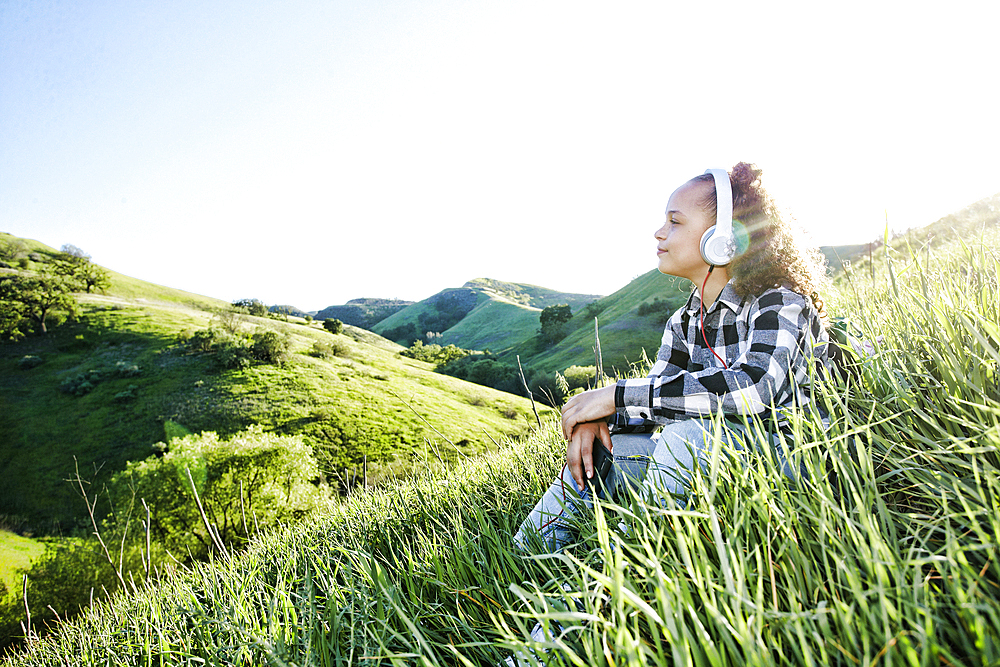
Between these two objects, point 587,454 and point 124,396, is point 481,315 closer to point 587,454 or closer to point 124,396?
point 124,396

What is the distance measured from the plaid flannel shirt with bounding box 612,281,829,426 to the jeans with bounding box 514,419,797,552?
0.08 m

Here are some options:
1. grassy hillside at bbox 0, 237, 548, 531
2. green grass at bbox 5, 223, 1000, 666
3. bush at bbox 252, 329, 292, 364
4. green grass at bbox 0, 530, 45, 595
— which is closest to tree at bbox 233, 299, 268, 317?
grassy hillside at bbox 0, 237, 548, 531

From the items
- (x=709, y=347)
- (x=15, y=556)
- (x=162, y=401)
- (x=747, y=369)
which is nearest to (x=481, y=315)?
(x=162, y=401)

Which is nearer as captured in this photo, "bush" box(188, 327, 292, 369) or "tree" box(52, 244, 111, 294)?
"bush" box(188, 327, 292, 369)

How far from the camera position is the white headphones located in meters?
1.77

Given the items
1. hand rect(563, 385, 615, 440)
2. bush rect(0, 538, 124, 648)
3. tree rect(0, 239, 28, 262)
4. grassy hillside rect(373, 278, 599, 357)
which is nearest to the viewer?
hand rect(563, 385, 615, 440)

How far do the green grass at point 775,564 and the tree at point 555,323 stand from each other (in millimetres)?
29744

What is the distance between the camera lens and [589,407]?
1.74 metres

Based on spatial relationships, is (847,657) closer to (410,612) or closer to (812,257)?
(410,612)

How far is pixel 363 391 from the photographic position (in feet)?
91.2

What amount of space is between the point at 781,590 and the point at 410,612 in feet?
3.65

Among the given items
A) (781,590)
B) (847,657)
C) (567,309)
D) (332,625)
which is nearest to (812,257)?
(781,590)

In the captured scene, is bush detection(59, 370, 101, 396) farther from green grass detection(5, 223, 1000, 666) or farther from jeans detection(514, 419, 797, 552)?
jeans detection(514, 419, 797, 552)

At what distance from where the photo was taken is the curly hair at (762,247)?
5.61 ft
